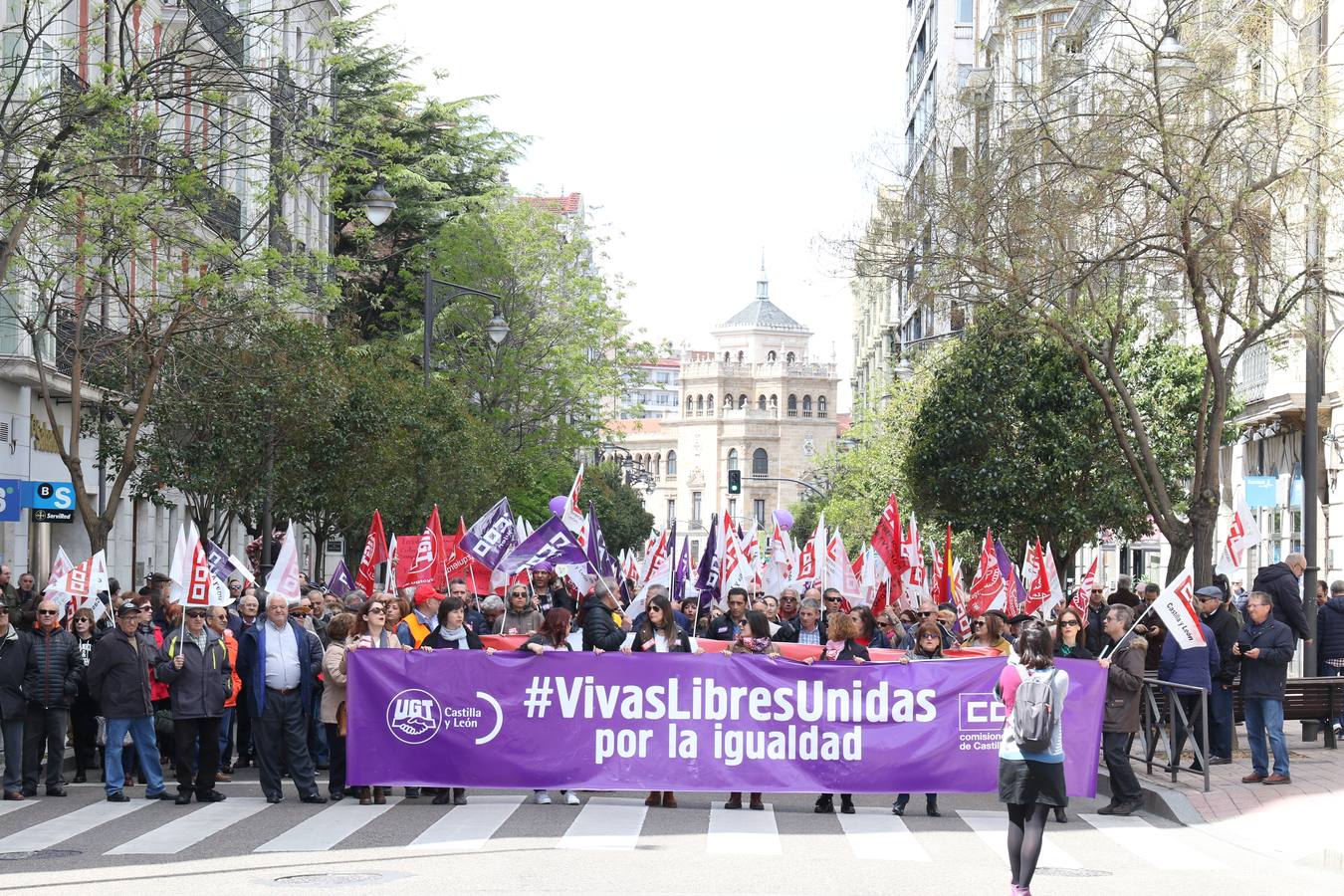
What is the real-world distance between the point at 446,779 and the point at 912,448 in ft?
79.1

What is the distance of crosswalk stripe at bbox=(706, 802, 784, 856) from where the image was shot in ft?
40.6

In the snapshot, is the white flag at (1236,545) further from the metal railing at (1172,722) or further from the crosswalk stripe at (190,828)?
the crosswalk stripe at (190,828)

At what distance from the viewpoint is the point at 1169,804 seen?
47.9 feet

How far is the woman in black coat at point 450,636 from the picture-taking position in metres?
15.0

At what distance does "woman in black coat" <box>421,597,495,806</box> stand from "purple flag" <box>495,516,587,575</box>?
443 cm

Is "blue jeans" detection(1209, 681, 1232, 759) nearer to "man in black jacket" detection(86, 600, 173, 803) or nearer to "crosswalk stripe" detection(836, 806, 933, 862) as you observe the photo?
"crosswalk stripe" detection(836, 806, 933, 862)

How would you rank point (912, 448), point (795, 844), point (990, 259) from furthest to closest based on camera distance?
point (912, 448) < point (990, 259) < point (795, 844)

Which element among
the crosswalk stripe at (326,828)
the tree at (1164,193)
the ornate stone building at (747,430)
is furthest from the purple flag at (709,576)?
the ornate stone building at (747,430)

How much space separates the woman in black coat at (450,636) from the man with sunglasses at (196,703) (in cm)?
160

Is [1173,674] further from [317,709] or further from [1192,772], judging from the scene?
[317,709]

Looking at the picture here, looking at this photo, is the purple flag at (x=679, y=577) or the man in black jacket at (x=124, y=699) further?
the purple flag at (x=679, y=577)

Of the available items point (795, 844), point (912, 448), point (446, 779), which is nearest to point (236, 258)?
point (446, 779)

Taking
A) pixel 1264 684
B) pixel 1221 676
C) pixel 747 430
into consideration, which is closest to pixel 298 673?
pixel 1264 684

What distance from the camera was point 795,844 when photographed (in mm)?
12719
